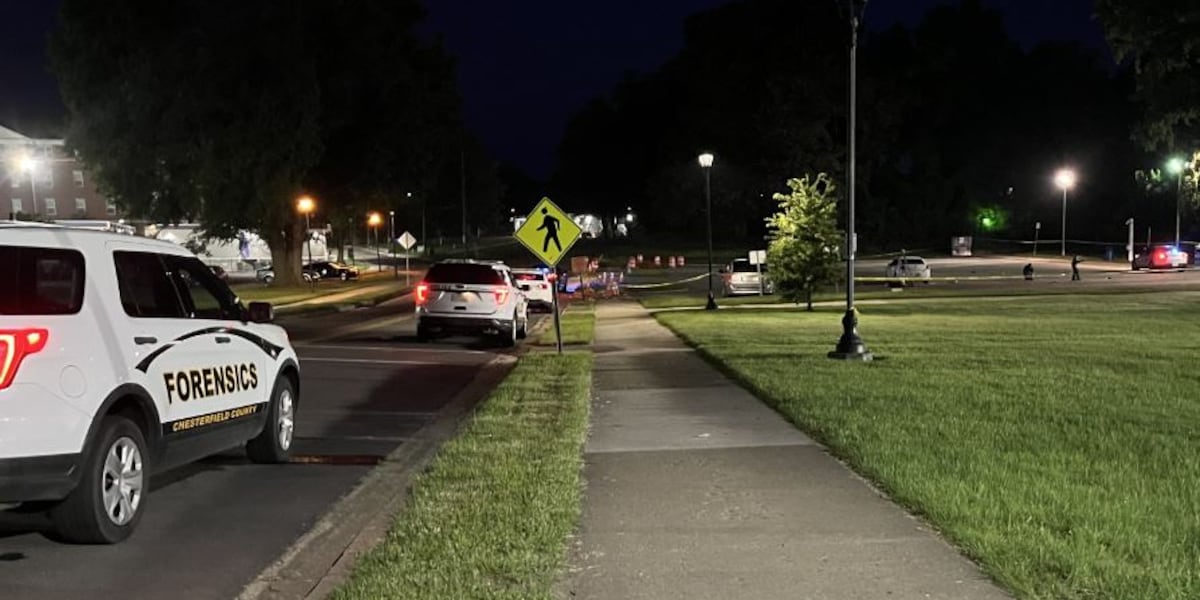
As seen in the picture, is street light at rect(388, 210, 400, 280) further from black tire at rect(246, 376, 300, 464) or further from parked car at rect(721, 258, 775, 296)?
black tire at rect(246, 376, 300, 464)

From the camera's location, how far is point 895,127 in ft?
321

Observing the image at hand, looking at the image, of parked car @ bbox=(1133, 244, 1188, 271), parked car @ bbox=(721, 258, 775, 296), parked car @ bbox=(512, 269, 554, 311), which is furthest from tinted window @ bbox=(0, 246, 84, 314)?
parked car @ bbox=(1133, 244, 1188, 271)

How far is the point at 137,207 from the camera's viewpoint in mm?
47781

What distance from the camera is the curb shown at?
5.43m

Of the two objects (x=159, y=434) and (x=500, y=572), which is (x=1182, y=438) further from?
(x=159, y=434)

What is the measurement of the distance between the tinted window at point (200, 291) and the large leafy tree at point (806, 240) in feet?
74.3

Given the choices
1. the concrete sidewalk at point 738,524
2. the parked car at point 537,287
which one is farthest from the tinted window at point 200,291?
the parked car at point 537,287

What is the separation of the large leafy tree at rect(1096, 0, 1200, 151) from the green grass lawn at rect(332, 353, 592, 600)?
1957 cm

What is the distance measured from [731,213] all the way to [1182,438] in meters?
92.4

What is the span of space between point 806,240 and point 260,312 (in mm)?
22613

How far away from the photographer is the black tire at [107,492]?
5.98 metres

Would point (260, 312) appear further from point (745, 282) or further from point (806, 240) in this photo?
point (745, 282)

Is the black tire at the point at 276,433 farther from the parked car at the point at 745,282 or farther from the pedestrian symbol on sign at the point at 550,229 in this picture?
the parked car at the point at 745,282

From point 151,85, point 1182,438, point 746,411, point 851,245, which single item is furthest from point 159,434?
point 151,85
